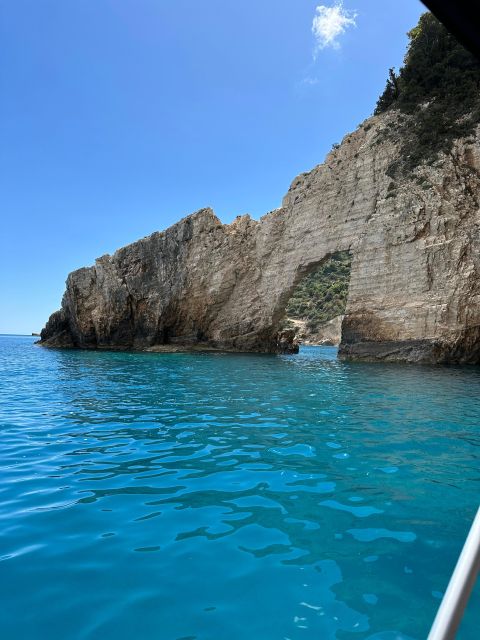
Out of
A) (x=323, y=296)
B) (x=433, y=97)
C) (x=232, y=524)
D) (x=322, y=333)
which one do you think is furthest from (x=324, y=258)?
(x=323, y=296)

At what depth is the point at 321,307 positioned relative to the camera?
3177 inches

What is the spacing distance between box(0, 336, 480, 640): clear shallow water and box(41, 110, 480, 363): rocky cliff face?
15.9m

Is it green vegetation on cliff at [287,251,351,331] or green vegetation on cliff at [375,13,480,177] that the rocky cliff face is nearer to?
green vegetation on cliff at [375,13,480,177]

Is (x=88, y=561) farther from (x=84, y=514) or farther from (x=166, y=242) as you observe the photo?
(x=166, y=242)

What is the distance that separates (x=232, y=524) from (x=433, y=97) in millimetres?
30715

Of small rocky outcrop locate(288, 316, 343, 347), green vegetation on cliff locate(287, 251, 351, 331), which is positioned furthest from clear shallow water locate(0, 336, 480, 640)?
green vegetation on cliff locate(287, 251, 351, 331)

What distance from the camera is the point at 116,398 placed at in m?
10.9

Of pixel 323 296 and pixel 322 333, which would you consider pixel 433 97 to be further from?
pixel 323 296

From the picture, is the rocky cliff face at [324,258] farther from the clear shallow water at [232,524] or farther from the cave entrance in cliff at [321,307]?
the cave entrance in cliff at [321,307]

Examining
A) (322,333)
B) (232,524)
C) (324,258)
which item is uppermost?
(324,258)

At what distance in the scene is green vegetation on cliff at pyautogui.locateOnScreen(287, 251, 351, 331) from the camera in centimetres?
7756

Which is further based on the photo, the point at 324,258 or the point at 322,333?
the point at 322,333

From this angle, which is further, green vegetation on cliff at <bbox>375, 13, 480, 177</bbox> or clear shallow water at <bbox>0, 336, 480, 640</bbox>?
green vegetation on cliff at <bbox>375, 13, 480, 177</bbox>

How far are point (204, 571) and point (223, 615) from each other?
504 millimetres
